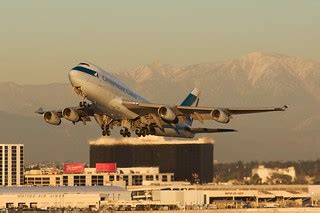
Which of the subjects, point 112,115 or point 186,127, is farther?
point 186,127

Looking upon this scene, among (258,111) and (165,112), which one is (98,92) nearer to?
(165,112)

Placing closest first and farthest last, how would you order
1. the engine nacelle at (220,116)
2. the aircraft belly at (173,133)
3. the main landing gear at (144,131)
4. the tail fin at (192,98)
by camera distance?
1. the engine nacelle at (220,116)
2. the main landing gear at (144,131)
3. the aircraft belly at (173,133)
4. the tail fin at (192,98)

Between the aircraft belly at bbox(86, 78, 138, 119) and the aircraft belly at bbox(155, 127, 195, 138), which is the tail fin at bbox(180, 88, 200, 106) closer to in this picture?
the aircraft belly at bbox(155, 127, 195, 138)

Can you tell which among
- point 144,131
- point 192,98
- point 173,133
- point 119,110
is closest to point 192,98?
point 192,98

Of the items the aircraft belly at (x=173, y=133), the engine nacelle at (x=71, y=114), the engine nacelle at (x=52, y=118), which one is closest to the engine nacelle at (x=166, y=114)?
the aircraft belly at (x=173, y=133)

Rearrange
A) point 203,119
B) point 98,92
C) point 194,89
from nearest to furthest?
point 98,92 → point 203,119 → point 194,89

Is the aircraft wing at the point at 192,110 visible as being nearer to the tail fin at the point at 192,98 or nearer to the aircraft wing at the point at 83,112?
the aircraft wing at the point at 83,112

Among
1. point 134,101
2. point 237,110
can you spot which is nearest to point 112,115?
point 134,101
